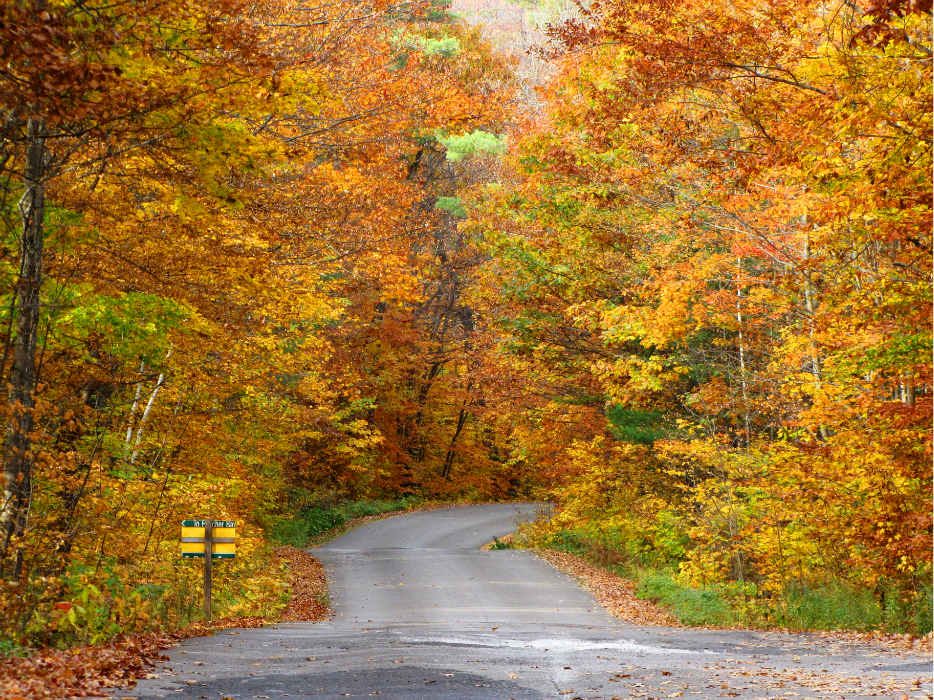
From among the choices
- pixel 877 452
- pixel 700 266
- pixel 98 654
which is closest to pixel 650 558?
pixel 700 266

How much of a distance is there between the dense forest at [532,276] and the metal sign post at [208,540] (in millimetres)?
420

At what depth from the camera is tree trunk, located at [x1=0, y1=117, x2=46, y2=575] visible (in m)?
8.73

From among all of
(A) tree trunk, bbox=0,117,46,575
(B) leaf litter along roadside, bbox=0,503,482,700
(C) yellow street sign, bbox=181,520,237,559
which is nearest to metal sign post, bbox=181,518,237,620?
(C) yellow street sign, bbox=181,520,237,559

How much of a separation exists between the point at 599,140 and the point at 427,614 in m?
9.64

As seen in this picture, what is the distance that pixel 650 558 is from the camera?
78.0 feet

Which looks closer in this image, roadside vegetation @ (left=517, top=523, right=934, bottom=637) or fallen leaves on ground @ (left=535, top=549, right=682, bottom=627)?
roadside vegetation @ (left=517, top=523, right=934, bottom=637)

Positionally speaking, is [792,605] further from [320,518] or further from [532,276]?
[320,518]

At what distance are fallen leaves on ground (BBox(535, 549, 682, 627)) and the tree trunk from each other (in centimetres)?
1156

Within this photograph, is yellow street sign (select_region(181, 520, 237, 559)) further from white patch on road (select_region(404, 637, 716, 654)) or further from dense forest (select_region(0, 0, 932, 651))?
white patch on road (select_region(404, 637, 716, 654))

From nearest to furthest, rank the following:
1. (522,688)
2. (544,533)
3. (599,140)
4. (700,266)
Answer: (522,688) → (599,140) → (700,266) → (544,533)

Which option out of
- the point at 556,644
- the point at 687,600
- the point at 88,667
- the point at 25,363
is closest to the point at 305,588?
the point at 687,600

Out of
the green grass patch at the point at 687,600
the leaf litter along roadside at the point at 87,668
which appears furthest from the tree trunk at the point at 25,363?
the green grass patch at the point at 687,600

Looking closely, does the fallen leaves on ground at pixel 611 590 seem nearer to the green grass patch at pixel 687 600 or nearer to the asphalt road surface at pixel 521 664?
the green grass patch at pixel 687 600

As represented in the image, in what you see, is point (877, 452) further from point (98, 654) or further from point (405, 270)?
point (405, 270)
